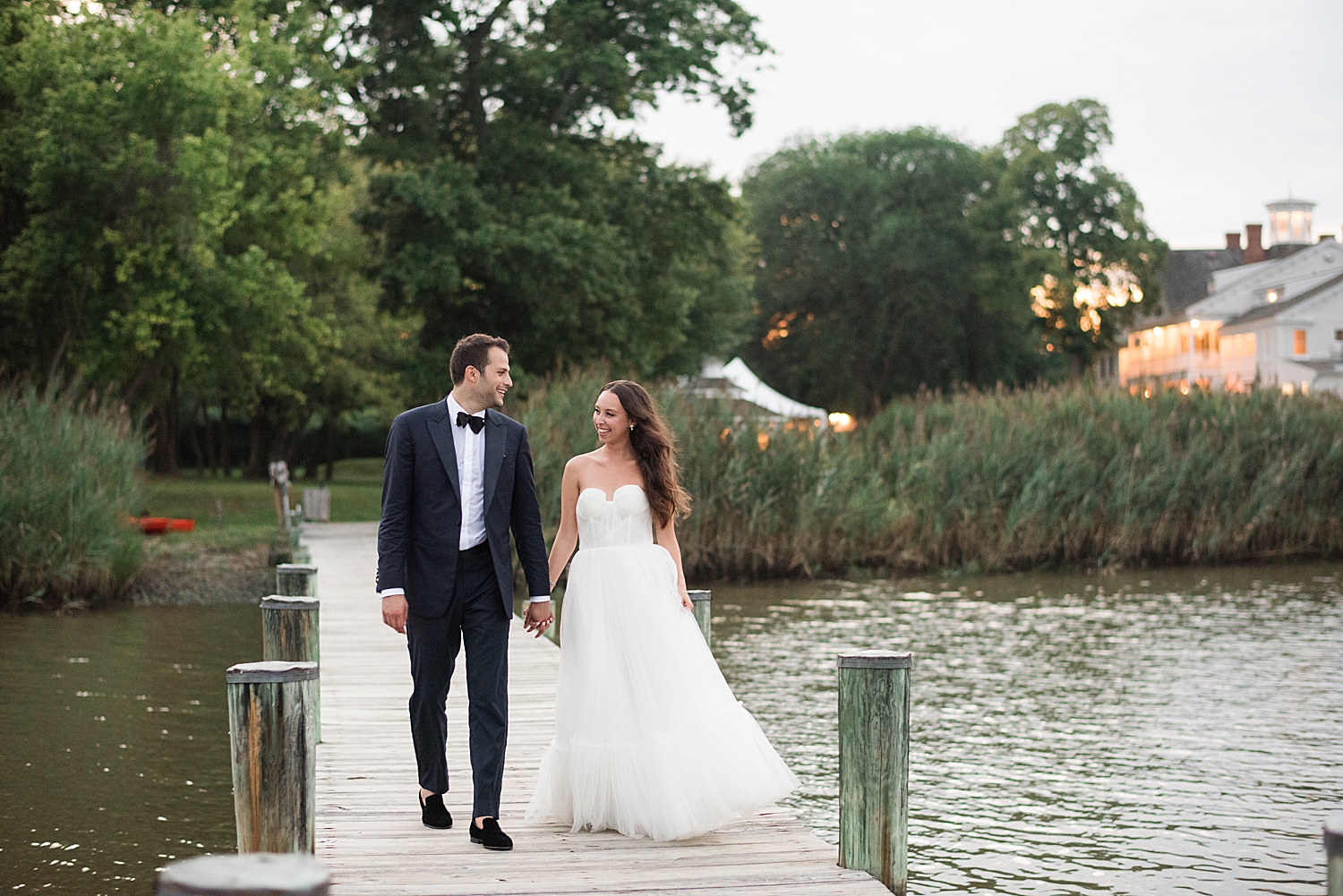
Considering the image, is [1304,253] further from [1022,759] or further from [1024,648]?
[1022,759]

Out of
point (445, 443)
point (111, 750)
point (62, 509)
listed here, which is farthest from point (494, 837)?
point (62, 509)

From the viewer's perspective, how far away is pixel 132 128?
25.5 meters

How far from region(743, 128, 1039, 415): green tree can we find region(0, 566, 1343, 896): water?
136 ft

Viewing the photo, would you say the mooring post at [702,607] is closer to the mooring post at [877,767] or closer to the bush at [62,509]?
the mooring post at [877,767]

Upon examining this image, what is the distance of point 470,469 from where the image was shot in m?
5.50

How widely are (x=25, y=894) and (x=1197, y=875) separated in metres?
6.06

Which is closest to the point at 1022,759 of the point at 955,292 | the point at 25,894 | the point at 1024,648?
the point at 1024,648

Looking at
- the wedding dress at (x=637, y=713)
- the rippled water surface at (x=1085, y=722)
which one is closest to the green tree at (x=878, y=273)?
the rippled water surface at (x=1085, y=722)

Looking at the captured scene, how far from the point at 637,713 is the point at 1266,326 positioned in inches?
2296

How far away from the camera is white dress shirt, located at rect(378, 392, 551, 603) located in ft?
17.9

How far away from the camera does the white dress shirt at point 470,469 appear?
5.46 m

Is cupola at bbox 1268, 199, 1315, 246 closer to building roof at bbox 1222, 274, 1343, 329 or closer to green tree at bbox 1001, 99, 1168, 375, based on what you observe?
building roof at bbox 1222, 274, 1343, 329

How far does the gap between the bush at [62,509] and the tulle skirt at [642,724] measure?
1379 centimetres

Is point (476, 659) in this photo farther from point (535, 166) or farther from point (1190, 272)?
point (1190, 272)
